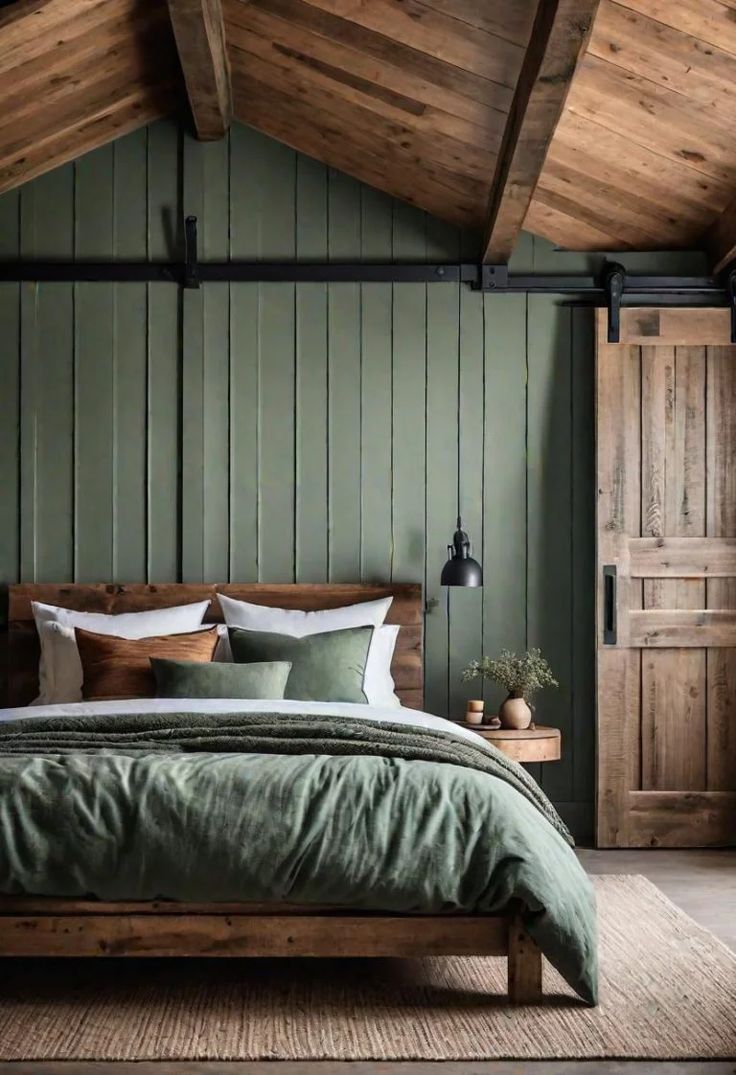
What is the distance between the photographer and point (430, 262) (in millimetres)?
5141

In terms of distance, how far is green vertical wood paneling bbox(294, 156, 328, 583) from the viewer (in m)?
5.05

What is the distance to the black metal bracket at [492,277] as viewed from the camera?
16.6 ft

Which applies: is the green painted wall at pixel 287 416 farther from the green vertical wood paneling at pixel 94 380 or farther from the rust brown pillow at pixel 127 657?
the rust brown pillow at pixel 127 657

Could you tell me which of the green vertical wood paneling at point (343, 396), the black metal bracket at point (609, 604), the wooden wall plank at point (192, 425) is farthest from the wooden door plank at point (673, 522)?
the wooden wall plank at point (192, 425)

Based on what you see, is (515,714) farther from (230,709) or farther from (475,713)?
(230,709)

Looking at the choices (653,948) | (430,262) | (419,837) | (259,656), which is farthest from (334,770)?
(430,262)

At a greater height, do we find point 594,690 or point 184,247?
point 184,247

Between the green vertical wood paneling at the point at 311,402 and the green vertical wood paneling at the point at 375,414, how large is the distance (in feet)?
0.56

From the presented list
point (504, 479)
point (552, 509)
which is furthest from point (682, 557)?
point (504, 479)

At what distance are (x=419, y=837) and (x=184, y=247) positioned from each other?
10.4 ft

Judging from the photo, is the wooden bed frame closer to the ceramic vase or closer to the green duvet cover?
the green duvet cover

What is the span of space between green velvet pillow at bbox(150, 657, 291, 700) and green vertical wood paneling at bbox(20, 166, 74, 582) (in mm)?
1078

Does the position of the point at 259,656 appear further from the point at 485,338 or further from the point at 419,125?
the point at 419,125

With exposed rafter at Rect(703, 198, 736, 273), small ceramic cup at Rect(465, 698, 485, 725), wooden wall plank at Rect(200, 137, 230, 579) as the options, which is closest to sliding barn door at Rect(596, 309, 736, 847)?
exposed rafter at Rect(703, 198, 736, 273)
